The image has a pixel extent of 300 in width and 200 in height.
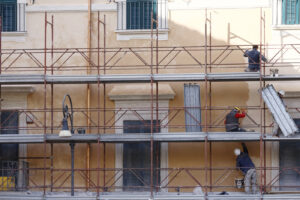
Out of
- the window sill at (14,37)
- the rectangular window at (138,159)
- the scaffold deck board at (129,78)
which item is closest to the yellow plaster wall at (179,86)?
the window sill at (14,37)

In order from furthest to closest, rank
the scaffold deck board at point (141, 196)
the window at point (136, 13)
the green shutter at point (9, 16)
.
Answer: the green shutter at point (9, 16) < the window at point (136, 13) < the scaffold deck board at point (141, 196)

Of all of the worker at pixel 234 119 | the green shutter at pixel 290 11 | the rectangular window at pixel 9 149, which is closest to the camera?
the worker at pixel 234 119

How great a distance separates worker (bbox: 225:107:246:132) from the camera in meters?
22.4

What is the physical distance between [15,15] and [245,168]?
8.09 metres

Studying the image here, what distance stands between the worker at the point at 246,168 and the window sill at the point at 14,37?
23.1 feet

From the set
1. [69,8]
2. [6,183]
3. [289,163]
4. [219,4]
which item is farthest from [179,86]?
[6,183]

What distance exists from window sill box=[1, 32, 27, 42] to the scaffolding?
1.16 feet

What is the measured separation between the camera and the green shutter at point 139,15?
930 inches

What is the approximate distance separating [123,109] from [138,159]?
1.51 metres

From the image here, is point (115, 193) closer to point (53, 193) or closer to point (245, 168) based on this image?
point (53, 193)

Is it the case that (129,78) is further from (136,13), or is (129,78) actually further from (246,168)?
(246,168)

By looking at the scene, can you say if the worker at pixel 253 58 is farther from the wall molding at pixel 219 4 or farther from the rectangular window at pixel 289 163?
the rectangular window at pixel 289 163

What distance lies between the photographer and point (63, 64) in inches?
933

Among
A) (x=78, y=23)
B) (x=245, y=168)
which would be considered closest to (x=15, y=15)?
(x=78, y=23)
